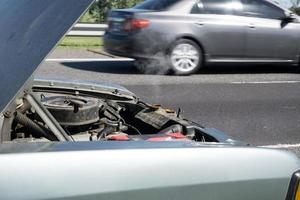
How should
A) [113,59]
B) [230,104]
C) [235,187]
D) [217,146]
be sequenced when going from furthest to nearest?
[113,59], [230,104], [217,146], [235,187]

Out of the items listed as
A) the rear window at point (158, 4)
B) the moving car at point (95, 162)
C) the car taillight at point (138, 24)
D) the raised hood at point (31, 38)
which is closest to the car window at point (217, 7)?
the rear window at point (158, 4)

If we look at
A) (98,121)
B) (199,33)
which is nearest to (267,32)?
(199,33)

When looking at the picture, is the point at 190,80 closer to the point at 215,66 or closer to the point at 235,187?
the point at 215,66

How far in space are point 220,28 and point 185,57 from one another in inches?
36.9

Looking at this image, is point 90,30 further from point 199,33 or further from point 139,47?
point 199,33

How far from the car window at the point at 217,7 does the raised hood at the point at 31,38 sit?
33.2 ft

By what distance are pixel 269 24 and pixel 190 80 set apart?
2.43 m

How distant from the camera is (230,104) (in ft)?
29.7

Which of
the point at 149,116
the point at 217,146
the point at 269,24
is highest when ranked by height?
the point at 217,146

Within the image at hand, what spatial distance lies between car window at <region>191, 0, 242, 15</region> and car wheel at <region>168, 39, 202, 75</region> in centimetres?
70

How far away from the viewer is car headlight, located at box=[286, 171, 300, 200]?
231 cm

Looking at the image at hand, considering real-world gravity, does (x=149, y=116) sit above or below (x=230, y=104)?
above

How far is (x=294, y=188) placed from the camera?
234 centimetres

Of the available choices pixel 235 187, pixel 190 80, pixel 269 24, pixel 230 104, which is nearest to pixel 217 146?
pixel 235 187
